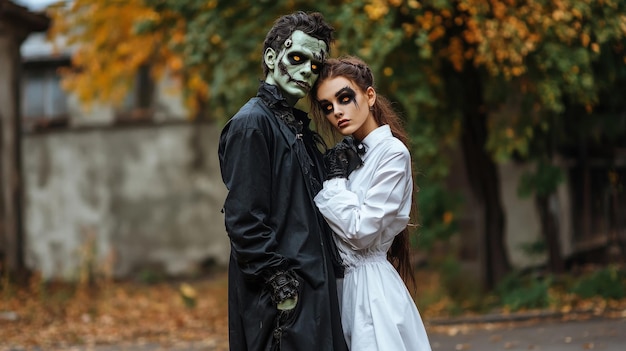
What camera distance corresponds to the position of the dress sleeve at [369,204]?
380 centimetres

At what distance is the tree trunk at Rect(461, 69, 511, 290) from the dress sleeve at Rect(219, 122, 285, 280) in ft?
28.3

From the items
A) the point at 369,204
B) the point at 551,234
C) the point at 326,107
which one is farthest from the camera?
the point at 551,234

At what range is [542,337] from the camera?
8.96m

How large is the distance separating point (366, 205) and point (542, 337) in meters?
5.76

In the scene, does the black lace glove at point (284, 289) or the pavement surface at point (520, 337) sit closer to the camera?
the black lace glove at point (284, 289)

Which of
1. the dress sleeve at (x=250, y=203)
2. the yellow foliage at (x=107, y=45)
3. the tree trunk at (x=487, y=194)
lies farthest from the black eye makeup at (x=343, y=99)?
the yellow foliage at (x=107, y=45)

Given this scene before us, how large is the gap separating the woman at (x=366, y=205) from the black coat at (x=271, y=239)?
0.12m

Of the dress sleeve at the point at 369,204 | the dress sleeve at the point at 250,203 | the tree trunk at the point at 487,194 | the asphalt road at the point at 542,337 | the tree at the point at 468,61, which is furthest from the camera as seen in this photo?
the tree trunk at the point at 487,194

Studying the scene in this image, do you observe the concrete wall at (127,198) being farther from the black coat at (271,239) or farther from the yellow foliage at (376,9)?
the black coat at (271,239)

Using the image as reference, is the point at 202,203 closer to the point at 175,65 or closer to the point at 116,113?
the point at 116,113

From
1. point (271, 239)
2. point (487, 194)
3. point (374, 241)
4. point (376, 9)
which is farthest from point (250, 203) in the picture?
point (487, 194)

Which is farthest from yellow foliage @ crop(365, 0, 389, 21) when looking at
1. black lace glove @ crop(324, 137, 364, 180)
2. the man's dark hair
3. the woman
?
black lace glove @ crop(324, 137, 364, 180)

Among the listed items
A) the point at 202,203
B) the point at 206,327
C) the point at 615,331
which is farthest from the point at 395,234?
the point at 202,203

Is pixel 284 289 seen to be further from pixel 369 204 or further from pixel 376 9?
pixel 376 9
